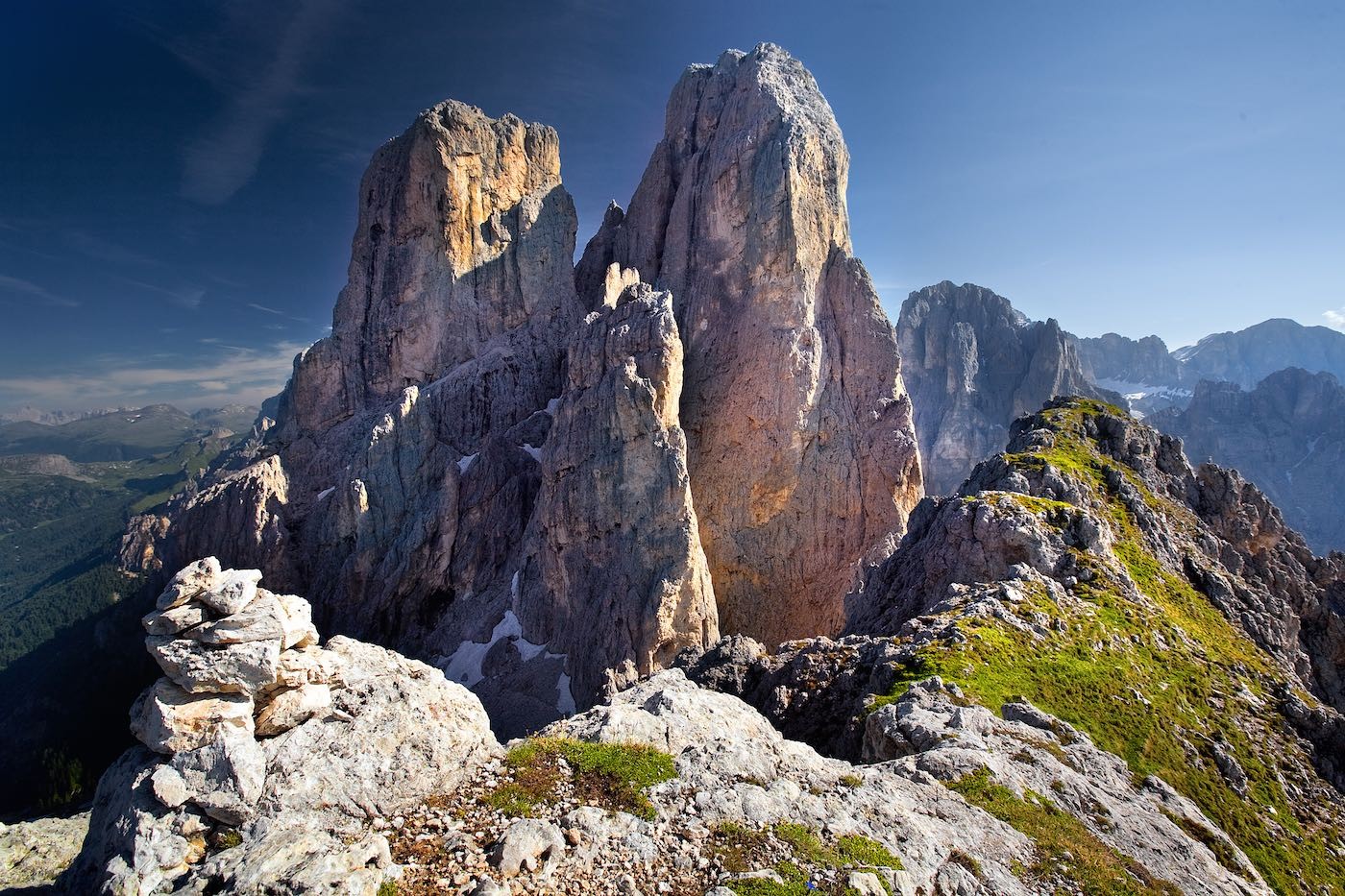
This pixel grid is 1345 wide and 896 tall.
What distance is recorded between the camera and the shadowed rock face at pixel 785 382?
167 ft

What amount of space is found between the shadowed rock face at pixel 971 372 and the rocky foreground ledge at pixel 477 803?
5314 inches

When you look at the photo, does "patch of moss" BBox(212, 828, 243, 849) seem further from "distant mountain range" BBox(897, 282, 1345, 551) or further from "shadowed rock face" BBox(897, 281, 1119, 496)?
"distant mountain range" BBox(897, 282, 1345, 551)

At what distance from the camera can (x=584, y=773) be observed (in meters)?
12.7

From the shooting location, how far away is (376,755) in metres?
11.8

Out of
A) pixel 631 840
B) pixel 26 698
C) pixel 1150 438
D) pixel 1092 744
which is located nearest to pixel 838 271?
pixel 1150 438

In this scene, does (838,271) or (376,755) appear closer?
(376,755)

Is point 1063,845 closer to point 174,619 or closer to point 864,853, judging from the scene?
point 864,853

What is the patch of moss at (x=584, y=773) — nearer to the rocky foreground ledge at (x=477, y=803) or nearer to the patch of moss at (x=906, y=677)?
the rocky foreground ledge at (x=477, y=803)

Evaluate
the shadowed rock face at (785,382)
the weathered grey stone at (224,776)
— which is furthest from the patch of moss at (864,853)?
the shadowed rock face at (785,382)

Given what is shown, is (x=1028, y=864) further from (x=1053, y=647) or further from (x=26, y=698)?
(x=26, y=698)

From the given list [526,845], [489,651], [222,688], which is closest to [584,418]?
[489,651]

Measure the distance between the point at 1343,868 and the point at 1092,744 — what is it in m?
7.51

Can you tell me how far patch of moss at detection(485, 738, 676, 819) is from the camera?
11789mm

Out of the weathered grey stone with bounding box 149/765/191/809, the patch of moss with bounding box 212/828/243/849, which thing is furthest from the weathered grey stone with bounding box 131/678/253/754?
Answer: the patch of moss with bounding box 212/828/243/849
